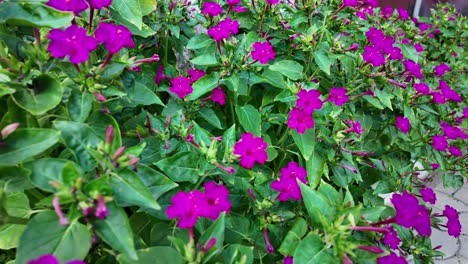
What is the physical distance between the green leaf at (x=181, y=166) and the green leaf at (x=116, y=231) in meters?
0.29

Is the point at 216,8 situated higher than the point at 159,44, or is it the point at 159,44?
the point at 216,8

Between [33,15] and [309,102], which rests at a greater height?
[33,15]

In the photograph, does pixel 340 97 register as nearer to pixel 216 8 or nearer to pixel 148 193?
pixel 216 8

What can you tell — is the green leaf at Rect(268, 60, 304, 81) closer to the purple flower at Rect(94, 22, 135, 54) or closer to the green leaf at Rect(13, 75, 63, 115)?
the purple flower at Rect(94, 22, 135, 54)

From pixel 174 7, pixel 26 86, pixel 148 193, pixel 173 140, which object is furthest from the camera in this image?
pixel 174 7

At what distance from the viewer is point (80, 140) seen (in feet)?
2.74

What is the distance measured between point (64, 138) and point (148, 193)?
208 mm

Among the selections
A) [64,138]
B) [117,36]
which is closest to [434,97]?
[117,36]

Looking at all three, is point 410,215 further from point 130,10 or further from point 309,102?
point 130,10

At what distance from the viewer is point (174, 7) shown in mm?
1553

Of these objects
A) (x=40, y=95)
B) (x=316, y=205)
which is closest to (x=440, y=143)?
(x=316, y=205)

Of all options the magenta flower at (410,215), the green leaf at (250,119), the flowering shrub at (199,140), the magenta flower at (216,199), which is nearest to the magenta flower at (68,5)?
the flowering shrub at (199,140)

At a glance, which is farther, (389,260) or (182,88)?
(182,88)

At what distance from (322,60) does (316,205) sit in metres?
0.61
